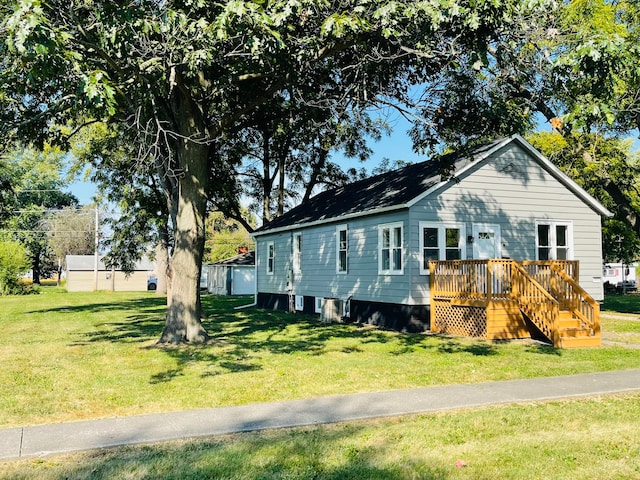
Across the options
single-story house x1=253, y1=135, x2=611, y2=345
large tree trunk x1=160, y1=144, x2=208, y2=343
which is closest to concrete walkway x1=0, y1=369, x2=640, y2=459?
single-story house x1=253, y1=135, x2=611, y2=345

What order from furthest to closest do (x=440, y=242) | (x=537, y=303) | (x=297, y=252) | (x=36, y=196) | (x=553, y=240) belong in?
(x=36, y=196) < (x=297, y=252) < (x=553, y=240) < (x=440, y=242) < (x=537, y=303)

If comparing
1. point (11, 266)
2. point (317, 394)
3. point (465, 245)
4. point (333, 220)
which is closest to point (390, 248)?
point (465, 245)

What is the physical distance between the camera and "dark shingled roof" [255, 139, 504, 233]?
1677 cm

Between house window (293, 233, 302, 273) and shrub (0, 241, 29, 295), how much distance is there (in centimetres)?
2702

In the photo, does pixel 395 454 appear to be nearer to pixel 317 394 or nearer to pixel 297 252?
pixel 317 394

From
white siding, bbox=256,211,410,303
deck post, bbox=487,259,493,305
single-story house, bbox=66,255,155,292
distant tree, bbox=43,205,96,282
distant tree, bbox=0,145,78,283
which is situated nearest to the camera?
deck post, bbox=487,259,493,305

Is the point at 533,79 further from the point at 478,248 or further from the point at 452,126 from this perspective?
the point at 478,248

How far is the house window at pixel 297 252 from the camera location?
23875 millimetres

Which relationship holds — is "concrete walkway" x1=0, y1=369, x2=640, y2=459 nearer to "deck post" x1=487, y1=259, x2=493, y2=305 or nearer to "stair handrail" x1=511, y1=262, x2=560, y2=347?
"stair handrail" x1=511, y1=262, x2=560, y2=347

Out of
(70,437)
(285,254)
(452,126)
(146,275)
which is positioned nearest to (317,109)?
(452,126)

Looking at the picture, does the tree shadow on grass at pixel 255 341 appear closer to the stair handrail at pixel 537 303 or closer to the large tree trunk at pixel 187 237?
the large tree trunk at pixel 187 237

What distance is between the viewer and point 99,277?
57.0 meters

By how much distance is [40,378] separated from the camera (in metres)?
9.48

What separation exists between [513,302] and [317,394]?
330 inches
